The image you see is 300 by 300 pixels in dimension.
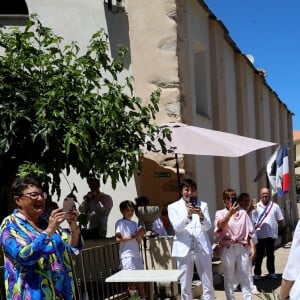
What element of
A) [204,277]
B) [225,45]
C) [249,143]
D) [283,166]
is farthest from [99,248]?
[225,45]

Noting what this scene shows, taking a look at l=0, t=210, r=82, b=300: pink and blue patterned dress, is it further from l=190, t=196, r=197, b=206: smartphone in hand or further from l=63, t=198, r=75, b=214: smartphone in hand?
l=190, t=196, r=197, b=206: smartphone in hand

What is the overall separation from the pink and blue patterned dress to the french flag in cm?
712

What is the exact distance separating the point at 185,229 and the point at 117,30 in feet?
15.4

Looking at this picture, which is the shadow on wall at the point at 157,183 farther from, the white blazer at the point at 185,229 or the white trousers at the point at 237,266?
the white blazer at the point at 185,229

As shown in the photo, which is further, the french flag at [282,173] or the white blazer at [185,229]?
the french flag at [282,173]

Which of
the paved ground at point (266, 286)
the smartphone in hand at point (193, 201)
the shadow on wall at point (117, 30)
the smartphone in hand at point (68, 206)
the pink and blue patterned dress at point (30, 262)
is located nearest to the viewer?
the pink and blue patterned dress at point (30, 262)

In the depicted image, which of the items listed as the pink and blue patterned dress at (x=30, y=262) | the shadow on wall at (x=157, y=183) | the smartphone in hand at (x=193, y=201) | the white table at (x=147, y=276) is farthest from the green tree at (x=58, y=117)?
the shadow on wall at (x=157, y=183)

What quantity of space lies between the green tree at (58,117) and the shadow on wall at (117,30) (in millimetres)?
3515

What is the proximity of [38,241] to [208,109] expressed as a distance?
9.35m

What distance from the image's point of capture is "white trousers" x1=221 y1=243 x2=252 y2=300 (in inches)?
293

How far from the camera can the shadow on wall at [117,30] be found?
10.1 meters

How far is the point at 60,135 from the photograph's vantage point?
605cm

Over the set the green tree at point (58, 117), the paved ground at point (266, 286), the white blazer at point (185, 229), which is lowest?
the paved ground at point (266, 286)

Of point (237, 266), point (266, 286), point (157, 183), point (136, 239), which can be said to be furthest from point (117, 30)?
point (266, 286)
